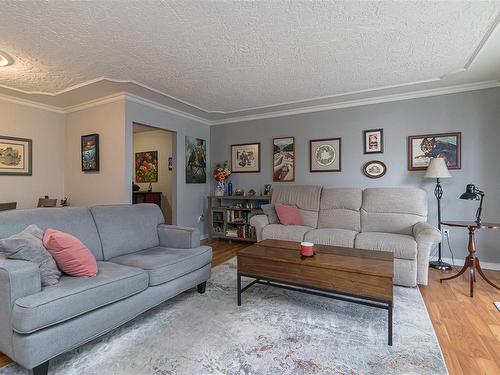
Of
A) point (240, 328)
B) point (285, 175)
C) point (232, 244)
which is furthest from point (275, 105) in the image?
point (240, 328)

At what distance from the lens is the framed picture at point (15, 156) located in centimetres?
375

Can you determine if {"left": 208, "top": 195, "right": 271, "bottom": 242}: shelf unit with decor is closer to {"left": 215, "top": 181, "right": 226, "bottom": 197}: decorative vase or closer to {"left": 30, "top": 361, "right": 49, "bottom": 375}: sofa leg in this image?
{"left": 215, "top": 181, "right": 226, "bottom": 197}: decorative vase

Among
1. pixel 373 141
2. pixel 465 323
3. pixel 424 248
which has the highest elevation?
pixel 373 141

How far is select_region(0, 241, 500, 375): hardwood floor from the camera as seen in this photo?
1.60 meters

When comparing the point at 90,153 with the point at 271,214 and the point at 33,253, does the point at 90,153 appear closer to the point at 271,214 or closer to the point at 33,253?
the point at 33,253

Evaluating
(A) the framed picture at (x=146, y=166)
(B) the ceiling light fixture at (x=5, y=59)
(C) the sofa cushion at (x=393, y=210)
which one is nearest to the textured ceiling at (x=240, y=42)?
(B) the ceiling light fixture at (x=5, y=59)

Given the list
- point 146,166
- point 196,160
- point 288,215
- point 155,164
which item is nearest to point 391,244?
point 288,215

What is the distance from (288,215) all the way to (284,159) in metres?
1.19

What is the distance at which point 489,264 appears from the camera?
3350 millimetres

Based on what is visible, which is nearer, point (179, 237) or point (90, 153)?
point (179, 237)

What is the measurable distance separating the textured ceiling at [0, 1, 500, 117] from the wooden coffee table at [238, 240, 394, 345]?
188 cm

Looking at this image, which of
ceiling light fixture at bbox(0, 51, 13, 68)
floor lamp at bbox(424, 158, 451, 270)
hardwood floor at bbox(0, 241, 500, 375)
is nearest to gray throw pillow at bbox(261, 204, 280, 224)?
hardwood floor at bbox(0, 241, 500, 375)

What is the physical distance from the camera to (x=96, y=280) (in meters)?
1.72

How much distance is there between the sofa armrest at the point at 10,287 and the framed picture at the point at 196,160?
330 centimetres
